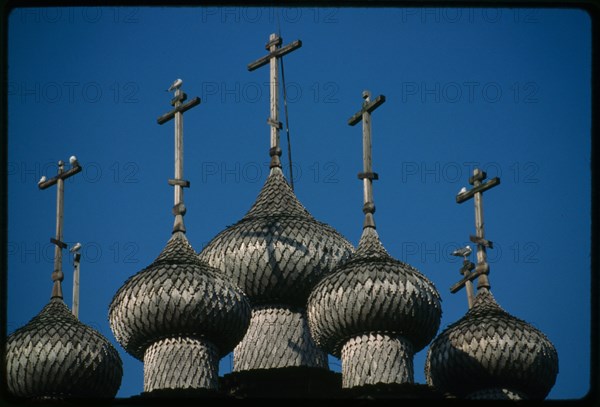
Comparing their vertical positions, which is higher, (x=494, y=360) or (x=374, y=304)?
(x=374, y=304)

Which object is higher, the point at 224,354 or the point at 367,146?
the point at 367,146

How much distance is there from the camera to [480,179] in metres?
29.1

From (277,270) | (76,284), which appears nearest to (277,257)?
(277,270)

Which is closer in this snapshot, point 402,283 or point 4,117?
point 4,117

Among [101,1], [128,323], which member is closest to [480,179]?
[128,323]

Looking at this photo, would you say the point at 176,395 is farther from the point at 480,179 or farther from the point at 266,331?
the point at 480,179

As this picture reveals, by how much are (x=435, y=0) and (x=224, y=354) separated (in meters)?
10.9

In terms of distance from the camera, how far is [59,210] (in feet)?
95.6

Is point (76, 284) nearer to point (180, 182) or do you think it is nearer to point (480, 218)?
point (180, 182)

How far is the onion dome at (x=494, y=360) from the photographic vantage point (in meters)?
27.9

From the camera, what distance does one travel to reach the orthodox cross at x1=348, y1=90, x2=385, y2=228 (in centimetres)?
2859

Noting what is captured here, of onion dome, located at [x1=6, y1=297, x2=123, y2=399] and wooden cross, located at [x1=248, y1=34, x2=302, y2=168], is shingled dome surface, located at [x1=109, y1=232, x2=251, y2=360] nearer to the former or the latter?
onion dome, located at [x1=6, y1=297, x2=123, y2=399]

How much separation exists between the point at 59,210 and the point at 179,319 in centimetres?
305

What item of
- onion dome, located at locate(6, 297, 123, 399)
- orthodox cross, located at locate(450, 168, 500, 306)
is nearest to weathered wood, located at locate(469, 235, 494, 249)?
orthodox cross, located at locate(450, 168, 500, 306)
